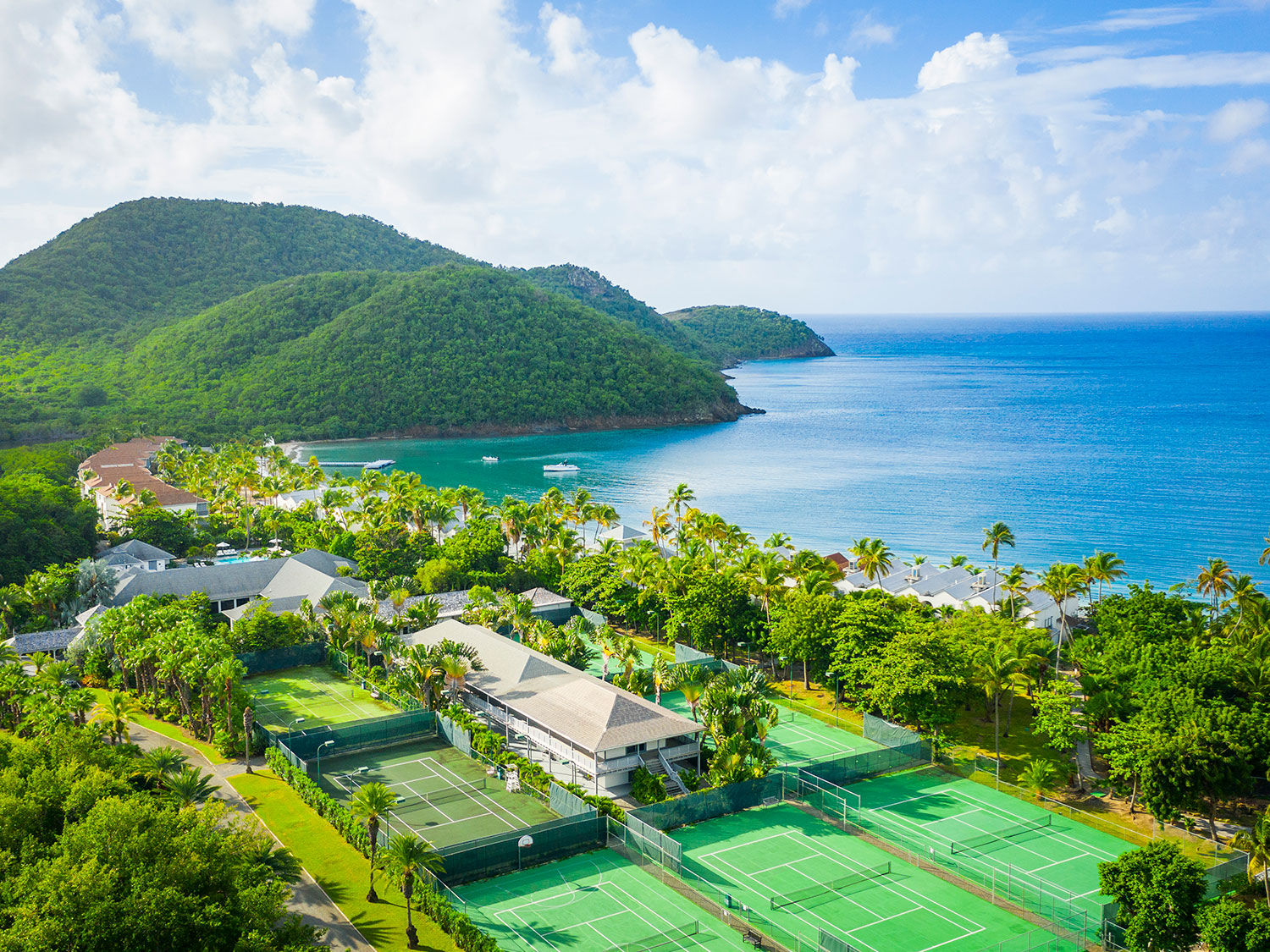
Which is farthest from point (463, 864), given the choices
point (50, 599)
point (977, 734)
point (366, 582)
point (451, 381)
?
point (451, 381)

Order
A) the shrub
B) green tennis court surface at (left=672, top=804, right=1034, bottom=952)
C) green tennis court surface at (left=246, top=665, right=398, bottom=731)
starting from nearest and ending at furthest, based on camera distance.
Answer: green tennis court surface at (left=672, top=804, right=1034, bottom=952) → the shrub → green tennis court surface at (left=246, top=665, right=398, bottom=731)

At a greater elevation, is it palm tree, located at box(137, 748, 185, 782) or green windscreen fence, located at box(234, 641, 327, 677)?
palm tree, located at box(137, 748, 185, 782)

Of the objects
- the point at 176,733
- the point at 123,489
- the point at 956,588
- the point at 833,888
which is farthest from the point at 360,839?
the point at 123,489

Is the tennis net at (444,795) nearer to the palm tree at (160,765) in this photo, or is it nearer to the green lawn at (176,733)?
the palm tree at (160,765)

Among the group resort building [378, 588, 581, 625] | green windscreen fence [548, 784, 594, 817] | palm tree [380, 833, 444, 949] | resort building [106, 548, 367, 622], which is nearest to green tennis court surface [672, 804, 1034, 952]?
green windscreen fence [548, 784, 594, 817]

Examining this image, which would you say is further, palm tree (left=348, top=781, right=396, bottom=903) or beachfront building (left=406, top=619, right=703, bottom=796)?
beachfront building (left=406, top=619, right=703, bottom=796)

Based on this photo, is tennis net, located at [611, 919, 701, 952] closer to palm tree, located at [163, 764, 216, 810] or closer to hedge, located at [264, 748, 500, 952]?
hedge, located at [264, 748, 500, 952]
